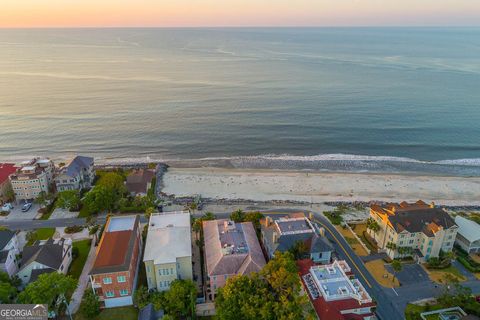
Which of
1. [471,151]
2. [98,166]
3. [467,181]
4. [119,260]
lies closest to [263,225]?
[119,260]

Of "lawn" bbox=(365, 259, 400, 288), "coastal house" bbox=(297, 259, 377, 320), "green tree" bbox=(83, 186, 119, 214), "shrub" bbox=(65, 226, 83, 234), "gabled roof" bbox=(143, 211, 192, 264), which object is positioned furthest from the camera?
"green tree" bbox=(83, 186, 119, 214)

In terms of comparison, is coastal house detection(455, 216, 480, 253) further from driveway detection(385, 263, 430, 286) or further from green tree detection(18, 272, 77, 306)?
green tree detection(18, 272, 77, 306)

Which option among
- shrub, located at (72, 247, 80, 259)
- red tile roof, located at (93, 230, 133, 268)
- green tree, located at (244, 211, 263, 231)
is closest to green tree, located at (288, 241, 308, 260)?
green tree, located at (244, 211, 263, 231)

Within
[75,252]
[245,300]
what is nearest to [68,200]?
[75,252]

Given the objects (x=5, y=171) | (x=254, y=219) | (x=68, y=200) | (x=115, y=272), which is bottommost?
(x=68, y=200)

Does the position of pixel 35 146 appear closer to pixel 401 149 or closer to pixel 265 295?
pixel 265 295

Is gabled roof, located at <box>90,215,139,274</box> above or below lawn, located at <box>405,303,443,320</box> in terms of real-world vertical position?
above

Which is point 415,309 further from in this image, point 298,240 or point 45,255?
point 45,255
